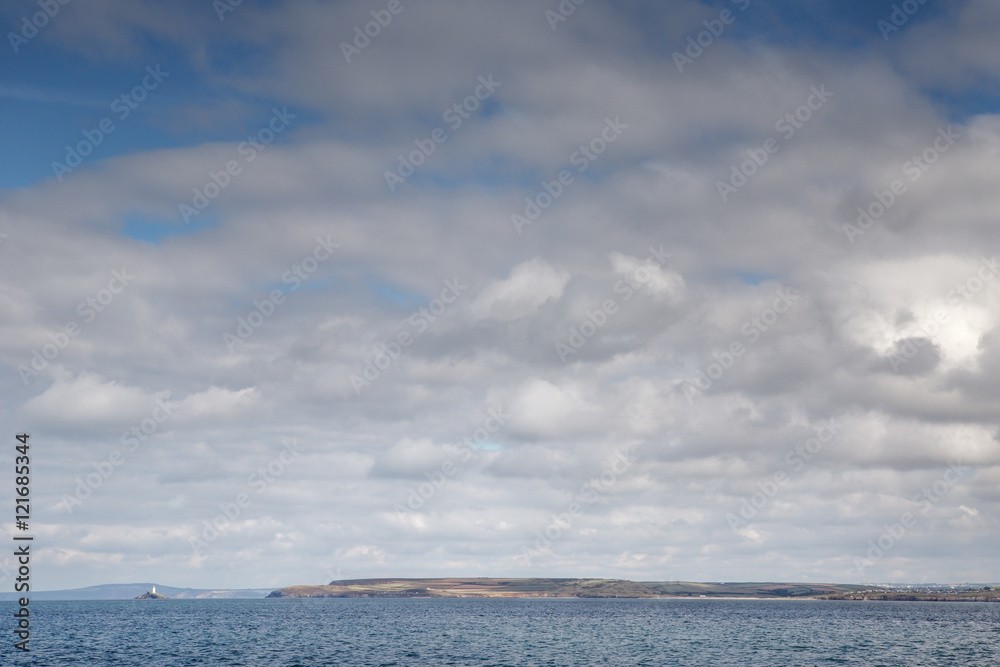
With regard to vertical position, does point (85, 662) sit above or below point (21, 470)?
below

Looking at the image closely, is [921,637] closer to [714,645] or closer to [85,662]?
[714,645]

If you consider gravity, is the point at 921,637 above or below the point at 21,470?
below

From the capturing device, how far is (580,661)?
370 ft

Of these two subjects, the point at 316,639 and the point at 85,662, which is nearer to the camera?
the point at 85,662

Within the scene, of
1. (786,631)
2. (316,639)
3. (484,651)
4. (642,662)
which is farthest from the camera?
(786,631)

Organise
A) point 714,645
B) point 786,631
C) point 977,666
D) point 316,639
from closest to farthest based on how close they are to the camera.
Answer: point 977,666 → point 714,645 → point 316,639 → point 786,631

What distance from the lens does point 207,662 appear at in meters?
110

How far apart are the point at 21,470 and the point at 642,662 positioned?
270 feet

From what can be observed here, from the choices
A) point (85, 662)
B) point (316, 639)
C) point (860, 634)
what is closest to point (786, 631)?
point (860, 634)

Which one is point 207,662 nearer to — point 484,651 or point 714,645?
point 484,651

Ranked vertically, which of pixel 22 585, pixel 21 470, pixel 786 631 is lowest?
pixel 786 631

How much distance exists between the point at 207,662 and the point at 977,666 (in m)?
100

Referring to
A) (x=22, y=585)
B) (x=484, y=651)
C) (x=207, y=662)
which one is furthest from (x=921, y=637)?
(x=22, y=585)

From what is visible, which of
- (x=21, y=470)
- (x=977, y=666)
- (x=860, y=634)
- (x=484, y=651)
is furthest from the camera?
(x=860, y=634)
